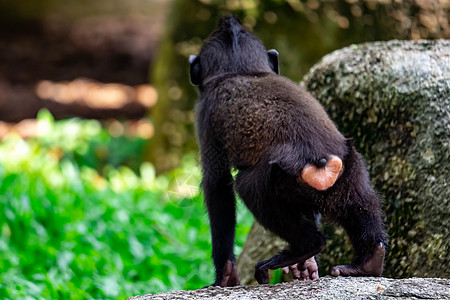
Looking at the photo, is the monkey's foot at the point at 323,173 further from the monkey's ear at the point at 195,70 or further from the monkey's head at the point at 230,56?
the monkey's ear at the point at 195,70

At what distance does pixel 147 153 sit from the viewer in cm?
845

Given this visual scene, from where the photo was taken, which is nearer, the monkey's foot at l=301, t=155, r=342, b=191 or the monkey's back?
the monkey's foot at l=301, t=155, r=342, b=191

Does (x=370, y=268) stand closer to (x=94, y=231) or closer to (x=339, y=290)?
(x=339, y=290)

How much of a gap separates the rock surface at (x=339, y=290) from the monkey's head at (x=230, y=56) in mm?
1328

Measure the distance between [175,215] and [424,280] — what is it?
3.78 meters

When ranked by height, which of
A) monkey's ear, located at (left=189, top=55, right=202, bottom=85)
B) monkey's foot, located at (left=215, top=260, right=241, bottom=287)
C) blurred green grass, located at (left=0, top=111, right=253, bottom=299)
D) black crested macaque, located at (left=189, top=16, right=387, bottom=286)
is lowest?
blurred green grass, located at (left=0, top=111, right=253, bottom=299)

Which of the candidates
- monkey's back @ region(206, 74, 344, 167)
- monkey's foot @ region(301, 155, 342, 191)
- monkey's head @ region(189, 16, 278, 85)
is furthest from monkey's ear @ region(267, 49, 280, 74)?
monkey's foot @ region(301, 155, 342, 191)

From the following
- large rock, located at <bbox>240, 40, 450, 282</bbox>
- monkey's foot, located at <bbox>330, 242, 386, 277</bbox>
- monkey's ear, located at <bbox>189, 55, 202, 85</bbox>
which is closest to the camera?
monkey's foot, located at <bbox>330, 242, 386, 277</bbox>

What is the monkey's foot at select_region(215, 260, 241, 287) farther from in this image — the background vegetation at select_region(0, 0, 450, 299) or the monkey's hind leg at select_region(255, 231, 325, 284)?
the background vegetation at select_region(0, 0, 450, 299)

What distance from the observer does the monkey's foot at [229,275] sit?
3.30 meters

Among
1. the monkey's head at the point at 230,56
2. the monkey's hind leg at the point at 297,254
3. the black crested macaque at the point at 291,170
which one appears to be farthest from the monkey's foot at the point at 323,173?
the monkey's head at the point at 230,56

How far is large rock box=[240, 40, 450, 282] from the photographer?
328 cm

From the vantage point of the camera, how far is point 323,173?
2.80 meters

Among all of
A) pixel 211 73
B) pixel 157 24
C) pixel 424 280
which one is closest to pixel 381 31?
pixel 211 73
